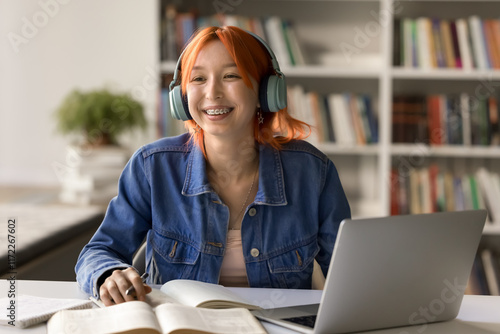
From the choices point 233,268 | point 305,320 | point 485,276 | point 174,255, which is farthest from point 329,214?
point 485,276

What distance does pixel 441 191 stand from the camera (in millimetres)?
3047

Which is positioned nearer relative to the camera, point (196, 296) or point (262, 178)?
point (196, 296)

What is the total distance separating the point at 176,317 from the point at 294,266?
55 centimetres

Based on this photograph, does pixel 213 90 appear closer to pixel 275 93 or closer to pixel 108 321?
Result: pixel 275 93

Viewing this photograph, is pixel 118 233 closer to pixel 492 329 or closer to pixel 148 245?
pixel 148 245

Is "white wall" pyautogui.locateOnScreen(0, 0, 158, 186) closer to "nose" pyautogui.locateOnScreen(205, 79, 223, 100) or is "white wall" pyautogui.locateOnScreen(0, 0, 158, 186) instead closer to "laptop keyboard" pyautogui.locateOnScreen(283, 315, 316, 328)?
"nose" pyautogui.locateOnScreen(205, 79, 223, 100)

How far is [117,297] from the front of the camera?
1.05 m

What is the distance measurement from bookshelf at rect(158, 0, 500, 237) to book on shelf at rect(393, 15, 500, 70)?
0.18 feet

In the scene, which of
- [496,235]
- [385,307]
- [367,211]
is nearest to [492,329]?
[385,307]

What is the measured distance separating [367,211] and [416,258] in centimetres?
222

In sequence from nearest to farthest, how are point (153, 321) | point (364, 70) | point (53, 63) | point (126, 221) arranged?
point (153, 321) → point (126, 221) → point (364, 70) → point (53, 63)

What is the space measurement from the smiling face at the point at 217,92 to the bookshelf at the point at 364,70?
1629 millimetres

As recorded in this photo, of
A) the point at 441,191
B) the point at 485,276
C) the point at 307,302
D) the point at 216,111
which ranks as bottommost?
the point at 485,276

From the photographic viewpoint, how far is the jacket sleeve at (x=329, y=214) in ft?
4.62
